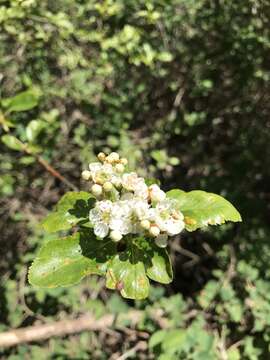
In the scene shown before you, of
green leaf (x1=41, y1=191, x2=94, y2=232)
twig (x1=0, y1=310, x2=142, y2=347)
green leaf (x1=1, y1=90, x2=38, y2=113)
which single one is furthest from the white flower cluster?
twig (x1=0, y1=310, x2=142, y2=347)

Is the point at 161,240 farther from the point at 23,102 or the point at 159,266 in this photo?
the point at 23,102

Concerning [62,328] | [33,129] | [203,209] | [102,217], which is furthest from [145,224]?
[62,328]

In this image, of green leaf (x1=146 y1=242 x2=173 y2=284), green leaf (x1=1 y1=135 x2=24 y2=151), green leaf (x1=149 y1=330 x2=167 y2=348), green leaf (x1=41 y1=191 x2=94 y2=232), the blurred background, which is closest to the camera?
green leaf (x1=146 y1=242 x2=173 y2=284)

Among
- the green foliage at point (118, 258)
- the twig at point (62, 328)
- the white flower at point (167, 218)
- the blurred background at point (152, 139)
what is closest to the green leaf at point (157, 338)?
the blurred background at point (152, 139)

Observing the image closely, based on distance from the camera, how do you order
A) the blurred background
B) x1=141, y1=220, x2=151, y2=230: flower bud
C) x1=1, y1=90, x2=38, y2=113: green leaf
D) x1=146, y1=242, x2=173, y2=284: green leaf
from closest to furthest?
1. x1=141, y1=220, x2=151, y2=230: flower bud
2. x1=146, y1=242, x2=173, y2=284: green leaf
3. x1=1, y1=90, x2=38, y2=113: green leaf
4. the blurred background

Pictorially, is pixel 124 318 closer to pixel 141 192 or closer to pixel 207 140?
pixel 207 140

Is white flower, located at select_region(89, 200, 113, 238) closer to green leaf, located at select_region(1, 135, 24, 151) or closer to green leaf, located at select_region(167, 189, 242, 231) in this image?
green leaf, located at select_region(167, 189, 242, 231)

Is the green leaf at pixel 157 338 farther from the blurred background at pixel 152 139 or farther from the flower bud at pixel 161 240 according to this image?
the flower bud at pixel 161 240
